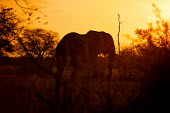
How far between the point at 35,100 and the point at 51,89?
1677 mm

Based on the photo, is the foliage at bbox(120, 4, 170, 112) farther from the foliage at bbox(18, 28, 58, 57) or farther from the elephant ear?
the foliage at bbox(18, 28, 58, 57)

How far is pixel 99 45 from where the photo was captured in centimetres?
1545

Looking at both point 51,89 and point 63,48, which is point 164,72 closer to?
→ point 51,89

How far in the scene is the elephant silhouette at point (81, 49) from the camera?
434 inches

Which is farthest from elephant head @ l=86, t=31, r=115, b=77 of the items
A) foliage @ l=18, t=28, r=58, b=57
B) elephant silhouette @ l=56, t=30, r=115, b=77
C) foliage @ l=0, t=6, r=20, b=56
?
foliage @ l=18, t=28, r=58, b=57

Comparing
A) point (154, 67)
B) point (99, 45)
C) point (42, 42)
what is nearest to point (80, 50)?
point (99, 45)

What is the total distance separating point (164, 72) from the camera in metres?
7.05

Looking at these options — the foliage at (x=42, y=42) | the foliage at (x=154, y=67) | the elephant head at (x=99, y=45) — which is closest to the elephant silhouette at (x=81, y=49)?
the elephant head at (x=99, y=45)

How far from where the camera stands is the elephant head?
14671mm

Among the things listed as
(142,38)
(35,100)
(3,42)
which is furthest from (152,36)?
(3,42)

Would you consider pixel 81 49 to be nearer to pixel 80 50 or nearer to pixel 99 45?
pixel 80 50

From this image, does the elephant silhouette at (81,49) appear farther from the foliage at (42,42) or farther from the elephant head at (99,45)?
the foliage at (42,42)

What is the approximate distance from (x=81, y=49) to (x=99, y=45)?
2.73 meters

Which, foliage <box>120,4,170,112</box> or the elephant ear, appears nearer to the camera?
foliage <box>120,4,170,112</box>
